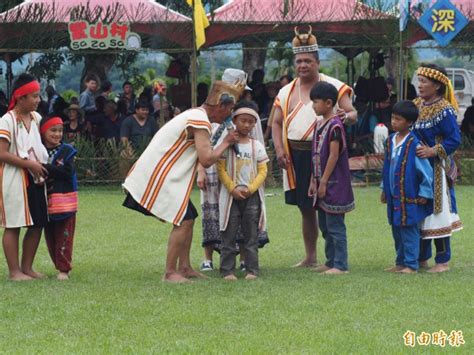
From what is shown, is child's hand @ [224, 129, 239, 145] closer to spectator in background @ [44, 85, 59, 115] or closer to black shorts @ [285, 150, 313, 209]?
black shorts @ [285, 150, 313, 209]

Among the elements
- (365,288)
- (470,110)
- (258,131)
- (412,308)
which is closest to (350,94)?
(258,131)

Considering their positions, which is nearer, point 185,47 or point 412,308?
point 412,308

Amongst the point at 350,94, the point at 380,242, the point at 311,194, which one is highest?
the point at 350,94

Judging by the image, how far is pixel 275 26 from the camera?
17406 mm

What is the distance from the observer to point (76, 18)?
16.3 meters

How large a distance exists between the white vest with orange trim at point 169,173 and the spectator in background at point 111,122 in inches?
366

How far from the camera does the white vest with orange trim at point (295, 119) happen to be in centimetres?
903

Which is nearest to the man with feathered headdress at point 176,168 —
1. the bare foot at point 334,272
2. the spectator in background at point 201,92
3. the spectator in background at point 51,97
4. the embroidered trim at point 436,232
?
the bare foot at point 334,272

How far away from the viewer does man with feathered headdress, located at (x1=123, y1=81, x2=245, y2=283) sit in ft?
26.8

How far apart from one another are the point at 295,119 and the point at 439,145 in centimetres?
113

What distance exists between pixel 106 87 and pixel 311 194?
12.1 m

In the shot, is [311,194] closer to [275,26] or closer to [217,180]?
[217,180]

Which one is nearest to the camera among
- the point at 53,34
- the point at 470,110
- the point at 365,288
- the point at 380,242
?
the point at 365,288

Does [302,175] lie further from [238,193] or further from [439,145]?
[439,145]
